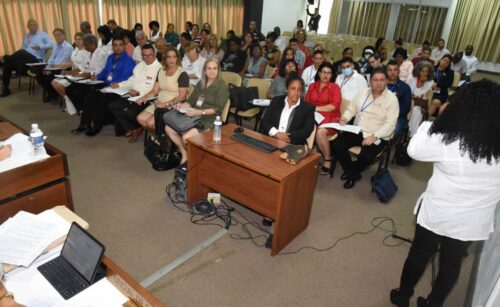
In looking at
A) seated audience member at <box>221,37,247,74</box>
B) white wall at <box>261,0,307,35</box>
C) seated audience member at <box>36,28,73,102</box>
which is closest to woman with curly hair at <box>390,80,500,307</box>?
seated audience member at <box>221,37,247,74</box>

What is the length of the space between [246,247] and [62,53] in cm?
517

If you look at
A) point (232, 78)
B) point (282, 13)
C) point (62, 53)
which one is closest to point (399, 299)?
point (232, 78)

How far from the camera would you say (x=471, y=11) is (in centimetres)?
1016

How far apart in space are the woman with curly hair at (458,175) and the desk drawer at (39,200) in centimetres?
207

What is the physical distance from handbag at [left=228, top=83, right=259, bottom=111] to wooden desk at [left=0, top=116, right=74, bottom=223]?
2.70 m

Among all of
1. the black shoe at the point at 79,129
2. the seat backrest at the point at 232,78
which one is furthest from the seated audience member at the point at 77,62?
the seat backrest at the point at 232,78

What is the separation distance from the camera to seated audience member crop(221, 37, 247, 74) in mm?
6238

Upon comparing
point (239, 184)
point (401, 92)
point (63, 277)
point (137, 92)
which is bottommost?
point (239, 184)

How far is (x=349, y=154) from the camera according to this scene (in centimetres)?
373

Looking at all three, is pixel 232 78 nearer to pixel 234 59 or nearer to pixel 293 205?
pixel 234 59

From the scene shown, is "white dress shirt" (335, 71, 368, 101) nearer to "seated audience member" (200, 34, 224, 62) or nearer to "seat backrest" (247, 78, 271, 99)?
"seat backrest" (247, 78, 271, 99)

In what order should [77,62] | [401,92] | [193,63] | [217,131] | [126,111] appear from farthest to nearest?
[77,62] < [193,63] < [126,111] < [401,92] < [217,131]

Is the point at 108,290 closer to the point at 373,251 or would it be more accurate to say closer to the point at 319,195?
the point at 373,251

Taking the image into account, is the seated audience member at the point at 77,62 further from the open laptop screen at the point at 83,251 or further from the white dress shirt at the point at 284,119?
the open laptop screen at the point at 83,251
